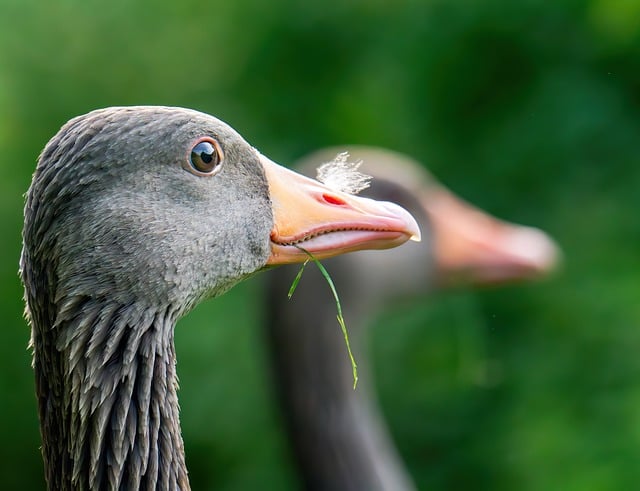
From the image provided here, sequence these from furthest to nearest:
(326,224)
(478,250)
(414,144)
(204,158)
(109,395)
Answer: (414,144), (478,250), (326,224), (204,158), (109,395)

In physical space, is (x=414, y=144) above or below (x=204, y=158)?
above

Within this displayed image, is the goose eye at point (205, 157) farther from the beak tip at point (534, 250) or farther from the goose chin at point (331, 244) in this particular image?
the beak tip at point (534, 250)

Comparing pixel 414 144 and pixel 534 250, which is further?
pixel 414 144

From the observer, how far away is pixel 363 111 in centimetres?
718

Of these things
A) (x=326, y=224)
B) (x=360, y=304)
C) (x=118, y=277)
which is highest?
(x=360, y=304)

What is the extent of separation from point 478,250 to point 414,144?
119 cm

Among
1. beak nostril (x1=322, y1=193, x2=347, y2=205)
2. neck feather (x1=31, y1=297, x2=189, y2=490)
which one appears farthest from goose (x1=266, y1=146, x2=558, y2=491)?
neck feather (x1=31, y1=297, x2=189, y2=490)

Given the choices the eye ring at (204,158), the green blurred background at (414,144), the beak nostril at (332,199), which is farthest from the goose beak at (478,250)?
the eye ring at (204,158)

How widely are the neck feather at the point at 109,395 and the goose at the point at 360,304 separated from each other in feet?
9.30

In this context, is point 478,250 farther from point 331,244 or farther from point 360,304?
point 331,244

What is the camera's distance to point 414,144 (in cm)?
738

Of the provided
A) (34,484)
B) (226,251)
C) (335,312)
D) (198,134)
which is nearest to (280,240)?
(226,251)

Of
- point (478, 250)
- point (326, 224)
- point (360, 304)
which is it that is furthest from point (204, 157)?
point (478, 250)

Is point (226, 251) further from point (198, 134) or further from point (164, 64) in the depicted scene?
point (164, 64)
